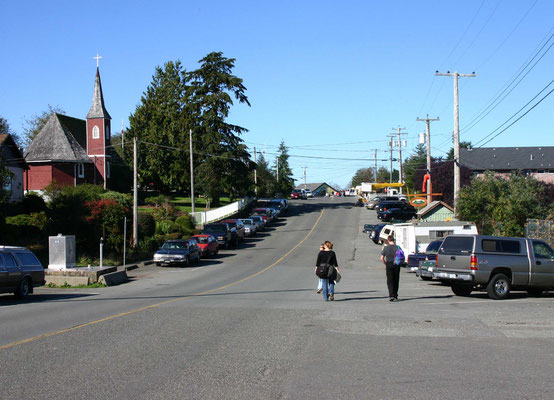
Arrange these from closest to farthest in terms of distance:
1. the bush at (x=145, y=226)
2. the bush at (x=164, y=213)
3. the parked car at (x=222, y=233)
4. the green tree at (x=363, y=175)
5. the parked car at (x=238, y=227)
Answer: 1. the bush at (x=145, y=226)
2. the parked car at (x=222, y=233)
3. the parked car at (x=238, y=227)
4. the bush at (x=164, y=213)
5. the green tree at (x=363, y=175)

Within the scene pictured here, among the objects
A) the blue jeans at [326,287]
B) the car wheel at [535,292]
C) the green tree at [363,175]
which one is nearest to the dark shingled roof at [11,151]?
the blue jeans at [326,287]

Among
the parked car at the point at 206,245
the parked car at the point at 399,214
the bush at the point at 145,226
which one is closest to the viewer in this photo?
the parked car at the point at 206,245

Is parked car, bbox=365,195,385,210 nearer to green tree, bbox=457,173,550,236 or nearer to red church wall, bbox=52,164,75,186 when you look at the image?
red church wall, bbox=52,164,75,186

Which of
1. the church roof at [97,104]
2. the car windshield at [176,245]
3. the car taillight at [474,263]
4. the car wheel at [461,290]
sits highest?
the church roof at [97,104]

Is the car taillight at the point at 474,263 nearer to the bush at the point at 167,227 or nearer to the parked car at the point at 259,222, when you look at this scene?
the bush at the point at 167,227

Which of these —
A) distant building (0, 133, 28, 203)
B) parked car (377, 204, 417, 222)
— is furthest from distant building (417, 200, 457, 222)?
distant building (0, 133, 28, 203)

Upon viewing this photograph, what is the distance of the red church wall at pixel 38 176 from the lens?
59.3 meters

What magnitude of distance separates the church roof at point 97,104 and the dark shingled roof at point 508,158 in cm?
5212

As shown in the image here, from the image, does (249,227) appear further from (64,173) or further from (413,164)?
(413,164)

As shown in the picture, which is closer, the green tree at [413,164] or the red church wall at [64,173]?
the red church wall at [64,173]

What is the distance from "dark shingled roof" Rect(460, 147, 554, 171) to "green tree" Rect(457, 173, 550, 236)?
51.8 metres

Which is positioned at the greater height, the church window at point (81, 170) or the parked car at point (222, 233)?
the church window at point (81, 170)

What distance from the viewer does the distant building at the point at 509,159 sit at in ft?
292

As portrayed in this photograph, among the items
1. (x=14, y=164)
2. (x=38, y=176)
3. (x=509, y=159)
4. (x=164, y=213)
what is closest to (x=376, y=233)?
(x=164, y=213)
